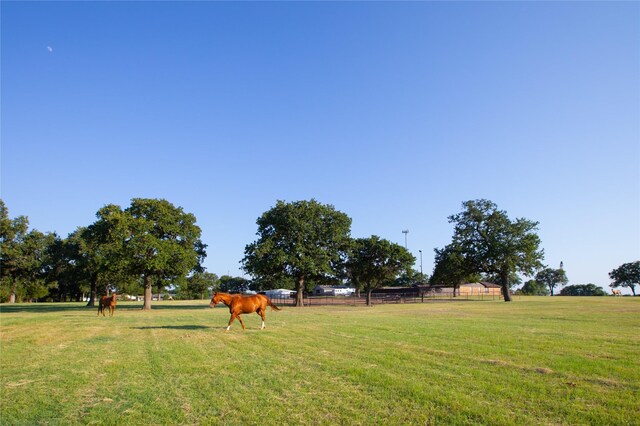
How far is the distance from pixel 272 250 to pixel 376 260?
1576cm

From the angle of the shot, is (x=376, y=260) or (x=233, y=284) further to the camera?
(x=233, y=284)

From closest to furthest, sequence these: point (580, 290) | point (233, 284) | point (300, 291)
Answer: point (300, 291) → point (580, 290) → point (233, 284)

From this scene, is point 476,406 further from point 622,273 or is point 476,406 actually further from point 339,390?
point 622,273

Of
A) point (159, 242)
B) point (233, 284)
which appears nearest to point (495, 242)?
point (159, 242)

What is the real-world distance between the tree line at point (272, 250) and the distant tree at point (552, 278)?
127 meters

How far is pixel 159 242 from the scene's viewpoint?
45.8 m

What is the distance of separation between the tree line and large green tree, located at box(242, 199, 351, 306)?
5.5 inches

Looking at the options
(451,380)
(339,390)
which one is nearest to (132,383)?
(339,390)

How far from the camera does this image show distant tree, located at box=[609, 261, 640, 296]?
12950cm

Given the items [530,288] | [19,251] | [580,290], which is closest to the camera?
[19,251]

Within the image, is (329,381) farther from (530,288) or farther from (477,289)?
(530,288)

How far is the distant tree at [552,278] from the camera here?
552 ft

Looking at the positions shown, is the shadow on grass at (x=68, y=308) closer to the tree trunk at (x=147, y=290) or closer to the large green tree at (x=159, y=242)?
the tree trunk at (x=147, y=290)

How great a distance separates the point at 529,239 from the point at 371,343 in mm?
55340
